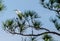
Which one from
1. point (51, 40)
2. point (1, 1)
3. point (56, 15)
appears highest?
point (1, 1)

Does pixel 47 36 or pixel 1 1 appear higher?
pixel 1 1

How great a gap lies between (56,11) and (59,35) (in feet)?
→ 0.55

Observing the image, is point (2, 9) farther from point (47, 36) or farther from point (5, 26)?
point (47, 36)

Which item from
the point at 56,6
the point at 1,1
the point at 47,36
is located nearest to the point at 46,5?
the point at 56,6

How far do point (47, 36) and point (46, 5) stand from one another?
219 mm

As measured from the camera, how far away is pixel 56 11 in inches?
63.0

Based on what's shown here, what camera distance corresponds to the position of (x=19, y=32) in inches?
61.8

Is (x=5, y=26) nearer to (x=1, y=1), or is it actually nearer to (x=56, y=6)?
(x=1, y=1)

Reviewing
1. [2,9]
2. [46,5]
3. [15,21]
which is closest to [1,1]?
[2,9]

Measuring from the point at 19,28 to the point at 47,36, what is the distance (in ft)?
0.60

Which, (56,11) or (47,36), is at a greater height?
(56,11)

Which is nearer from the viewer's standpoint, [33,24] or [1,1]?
[1,1]

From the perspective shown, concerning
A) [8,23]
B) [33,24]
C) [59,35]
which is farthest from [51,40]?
[8,23]

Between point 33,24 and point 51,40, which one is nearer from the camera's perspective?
point 51,40
